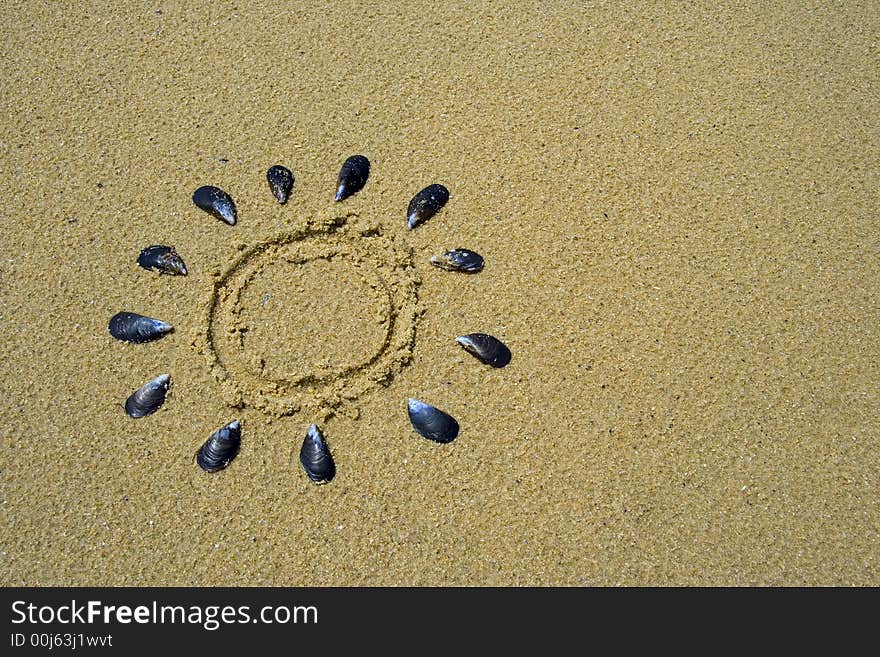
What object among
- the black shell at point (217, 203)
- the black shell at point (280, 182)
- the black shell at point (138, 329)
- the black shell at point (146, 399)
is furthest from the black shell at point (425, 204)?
the black shell at point (146, 399)

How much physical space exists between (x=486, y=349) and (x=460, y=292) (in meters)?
0.29

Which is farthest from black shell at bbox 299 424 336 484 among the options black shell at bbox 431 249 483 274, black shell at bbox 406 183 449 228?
black shell at bbox 406 183 449 228

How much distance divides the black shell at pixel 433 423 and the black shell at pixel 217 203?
1.17 metres

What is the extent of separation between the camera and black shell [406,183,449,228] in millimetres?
2857

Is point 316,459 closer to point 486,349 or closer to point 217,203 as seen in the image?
point 486,349

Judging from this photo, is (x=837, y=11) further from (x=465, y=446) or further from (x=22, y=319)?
(x=22, y=319)

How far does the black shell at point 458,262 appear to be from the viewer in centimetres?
278

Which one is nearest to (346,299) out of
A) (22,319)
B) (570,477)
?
(570,477)

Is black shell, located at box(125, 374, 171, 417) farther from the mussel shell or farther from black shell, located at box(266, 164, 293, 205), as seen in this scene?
the mussel shell

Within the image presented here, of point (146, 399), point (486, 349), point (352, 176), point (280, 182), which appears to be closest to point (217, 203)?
point (280, 182)

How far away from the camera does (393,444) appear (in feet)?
8.22

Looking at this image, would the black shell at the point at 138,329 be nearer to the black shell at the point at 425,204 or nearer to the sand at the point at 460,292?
the sand at the point at 460,292

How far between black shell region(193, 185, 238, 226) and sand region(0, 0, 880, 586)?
5 cm

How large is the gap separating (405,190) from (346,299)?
0.59 meters
